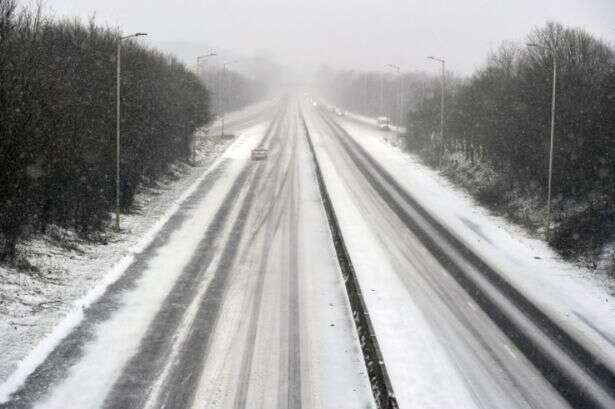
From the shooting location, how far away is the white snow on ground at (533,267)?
17.9m

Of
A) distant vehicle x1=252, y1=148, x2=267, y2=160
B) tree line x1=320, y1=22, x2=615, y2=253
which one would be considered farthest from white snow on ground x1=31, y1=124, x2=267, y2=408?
distant vehicle x1=252, y1=148, x2=267, y2=160

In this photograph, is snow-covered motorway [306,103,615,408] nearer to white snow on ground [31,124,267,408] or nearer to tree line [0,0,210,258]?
white snow on ground [31,124,267,408]

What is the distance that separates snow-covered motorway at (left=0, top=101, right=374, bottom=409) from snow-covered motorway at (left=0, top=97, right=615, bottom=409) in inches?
1.9

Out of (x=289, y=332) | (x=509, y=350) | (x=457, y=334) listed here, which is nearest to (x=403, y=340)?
(x=457, y=334)

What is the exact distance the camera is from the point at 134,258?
23.3 metres

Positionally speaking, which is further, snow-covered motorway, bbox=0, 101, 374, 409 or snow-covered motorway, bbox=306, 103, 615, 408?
snow-covered motorway, bbox=306, 103, 615, 408

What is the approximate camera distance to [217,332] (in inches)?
640

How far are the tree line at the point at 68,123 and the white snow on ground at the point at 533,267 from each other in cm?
1634

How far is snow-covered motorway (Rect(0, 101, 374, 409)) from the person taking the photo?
12.9 meters

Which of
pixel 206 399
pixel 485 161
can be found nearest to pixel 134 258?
pixel 206 399

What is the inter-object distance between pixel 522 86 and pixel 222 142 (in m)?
34.9

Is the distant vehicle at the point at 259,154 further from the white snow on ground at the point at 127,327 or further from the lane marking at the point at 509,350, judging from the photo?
the lane marking at the point at 509,350

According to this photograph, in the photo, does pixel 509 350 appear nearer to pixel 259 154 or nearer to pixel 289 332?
pixel 289 332

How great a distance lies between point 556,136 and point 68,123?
77.7ft
